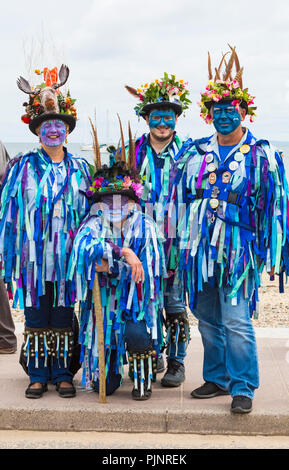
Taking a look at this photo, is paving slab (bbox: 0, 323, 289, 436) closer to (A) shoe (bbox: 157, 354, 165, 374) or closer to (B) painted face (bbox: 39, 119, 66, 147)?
(A) shoe (bbox: 157, 354, 165, 374)

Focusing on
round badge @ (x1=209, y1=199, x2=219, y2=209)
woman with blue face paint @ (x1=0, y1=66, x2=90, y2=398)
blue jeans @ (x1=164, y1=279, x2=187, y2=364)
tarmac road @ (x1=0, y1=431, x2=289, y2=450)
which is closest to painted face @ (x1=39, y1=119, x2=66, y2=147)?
woman with blue face paint @ (x1=0, y1=66, x2=90, y2=398)

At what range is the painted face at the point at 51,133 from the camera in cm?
404

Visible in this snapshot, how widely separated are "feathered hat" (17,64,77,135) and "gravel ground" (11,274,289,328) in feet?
13.2

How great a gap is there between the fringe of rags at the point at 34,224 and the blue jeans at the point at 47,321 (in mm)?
82

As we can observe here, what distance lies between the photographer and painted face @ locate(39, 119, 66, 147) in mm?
4035

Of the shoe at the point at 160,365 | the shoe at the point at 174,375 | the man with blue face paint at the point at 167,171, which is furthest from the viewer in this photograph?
the shoe at the point at 160,365

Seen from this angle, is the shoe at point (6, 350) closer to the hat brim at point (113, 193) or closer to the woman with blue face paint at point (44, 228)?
the woman with blue face paint at point (44, 228)

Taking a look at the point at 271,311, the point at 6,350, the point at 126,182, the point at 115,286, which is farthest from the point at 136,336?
the point at 271,311

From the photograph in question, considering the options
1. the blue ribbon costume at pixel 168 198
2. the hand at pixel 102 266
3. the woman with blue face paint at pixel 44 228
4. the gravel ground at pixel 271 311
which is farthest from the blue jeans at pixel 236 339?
the gravel ground at pixel 271 311

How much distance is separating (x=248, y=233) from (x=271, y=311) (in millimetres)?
4686

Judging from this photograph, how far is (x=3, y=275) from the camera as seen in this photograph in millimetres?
4074

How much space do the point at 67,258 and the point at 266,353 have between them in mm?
1972

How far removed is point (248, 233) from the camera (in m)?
3.79

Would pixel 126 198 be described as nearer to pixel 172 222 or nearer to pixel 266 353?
pixel 172 222
